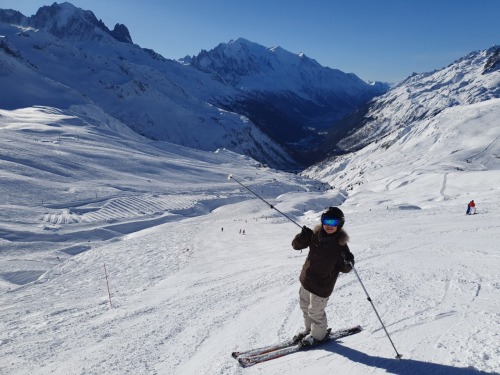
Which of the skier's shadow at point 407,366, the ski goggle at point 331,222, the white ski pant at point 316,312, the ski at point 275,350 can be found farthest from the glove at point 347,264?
the ski at point 275,350

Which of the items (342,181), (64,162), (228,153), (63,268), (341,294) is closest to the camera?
(341,294)

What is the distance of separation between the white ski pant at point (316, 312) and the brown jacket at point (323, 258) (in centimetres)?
15

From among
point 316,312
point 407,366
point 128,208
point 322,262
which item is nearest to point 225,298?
point 316,312

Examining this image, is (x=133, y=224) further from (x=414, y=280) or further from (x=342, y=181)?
(x=342, y=181)

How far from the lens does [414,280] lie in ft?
33.7

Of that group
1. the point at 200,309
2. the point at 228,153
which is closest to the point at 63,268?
the point at 200,309

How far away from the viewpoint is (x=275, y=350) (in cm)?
697

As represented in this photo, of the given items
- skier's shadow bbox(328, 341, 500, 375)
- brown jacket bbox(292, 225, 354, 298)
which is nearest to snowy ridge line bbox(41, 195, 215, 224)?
brown jacket bbox(292, 225, 354, 298)

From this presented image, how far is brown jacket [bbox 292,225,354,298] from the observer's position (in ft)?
21.1

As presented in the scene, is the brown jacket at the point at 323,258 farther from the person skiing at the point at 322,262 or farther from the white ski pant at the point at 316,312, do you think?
the white ski pant at the point at 316,312

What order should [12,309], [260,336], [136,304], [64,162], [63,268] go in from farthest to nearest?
[64,162], [63,268], [12,309], [136,304], [260,336]

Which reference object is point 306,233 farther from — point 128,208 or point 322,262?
point 128,208

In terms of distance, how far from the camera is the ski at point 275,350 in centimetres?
662

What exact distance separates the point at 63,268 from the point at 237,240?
1039 cm
